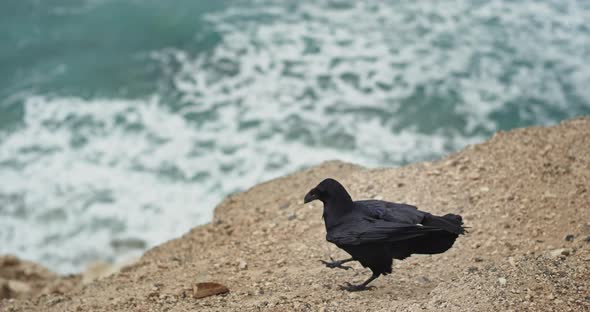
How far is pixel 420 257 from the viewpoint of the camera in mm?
5898

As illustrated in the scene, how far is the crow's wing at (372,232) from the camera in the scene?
4605 millimetres

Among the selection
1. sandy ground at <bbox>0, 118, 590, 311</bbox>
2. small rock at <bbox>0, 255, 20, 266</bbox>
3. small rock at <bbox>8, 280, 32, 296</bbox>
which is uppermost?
small rock at <bbox>0, 255, 20, 266</bbox>

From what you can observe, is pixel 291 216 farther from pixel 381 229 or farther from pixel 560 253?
pixel 560 253

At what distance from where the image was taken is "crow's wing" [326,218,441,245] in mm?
4605

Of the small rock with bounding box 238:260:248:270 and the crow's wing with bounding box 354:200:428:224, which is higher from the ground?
the crow's wing with bounding box 354:200:428:224

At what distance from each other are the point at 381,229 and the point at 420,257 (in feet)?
4.40

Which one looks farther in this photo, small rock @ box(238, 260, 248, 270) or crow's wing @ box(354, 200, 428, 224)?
small rock @ box(238, 260, 248, 270)

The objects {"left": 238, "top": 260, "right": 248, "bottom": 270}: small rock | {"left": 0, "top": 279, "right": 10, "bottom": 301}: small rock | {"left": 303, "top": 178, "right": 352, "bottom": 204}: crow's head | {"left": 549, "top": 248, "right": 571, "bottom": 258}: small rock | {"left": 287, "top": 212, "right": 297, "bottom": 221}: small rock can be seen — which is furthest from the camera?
{"left": 0, "top": 279, "right": 10, "bottom": 301}: small rock

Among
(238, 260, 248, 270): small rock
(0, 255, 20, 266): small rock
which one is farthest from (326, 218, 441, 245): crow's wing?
(0, 255, 20, 266): small rock

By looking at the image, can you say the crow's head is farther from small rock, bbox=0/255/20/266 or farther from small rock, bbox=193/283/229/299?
small rock, bbox=0/255/20/266

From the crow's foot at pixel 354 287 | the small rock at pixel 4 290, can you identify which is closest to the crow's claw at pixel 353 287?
the crow's foot at pixel 354 287

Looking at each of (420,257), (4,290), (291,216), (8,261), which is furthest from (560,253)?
(8,261)

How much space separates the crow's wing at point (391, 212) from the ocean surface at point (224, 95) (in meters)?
7.06

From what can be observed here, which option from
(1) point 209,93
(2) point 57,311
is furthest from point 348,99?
(2) point 57,311
